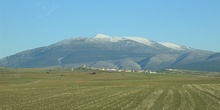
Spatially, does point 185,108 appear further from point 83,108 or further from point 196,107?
point 83,108

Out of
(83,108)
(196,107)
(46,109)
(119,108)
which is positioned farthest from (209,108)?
(46,109)

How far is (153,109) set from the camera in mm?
46938

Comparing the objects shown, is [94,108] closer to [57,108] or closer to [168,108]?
[57,108]

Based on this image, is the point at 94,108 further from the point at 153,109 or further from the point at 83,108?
the point at 153,109

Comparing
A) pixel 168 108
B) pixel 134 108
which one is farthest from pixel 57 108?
pixel 168 108

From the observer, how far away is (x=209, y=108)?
1898 inches

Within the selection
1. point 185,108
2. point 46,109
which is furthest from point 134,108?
point 46,109

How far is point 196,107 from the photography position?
162 feet

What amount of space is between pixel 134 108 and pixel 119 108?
1686 millimetres

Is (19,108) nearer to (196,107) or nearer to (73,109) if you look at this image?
(73,109)

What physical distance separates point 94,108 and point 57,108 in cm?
410

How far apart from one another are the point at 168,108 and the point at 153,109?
2.02 meters

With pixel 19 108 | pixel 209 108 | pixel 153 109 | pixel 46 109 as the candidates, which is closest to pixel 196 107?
pixel 209 108

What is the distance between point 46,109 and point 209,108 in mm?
17987
